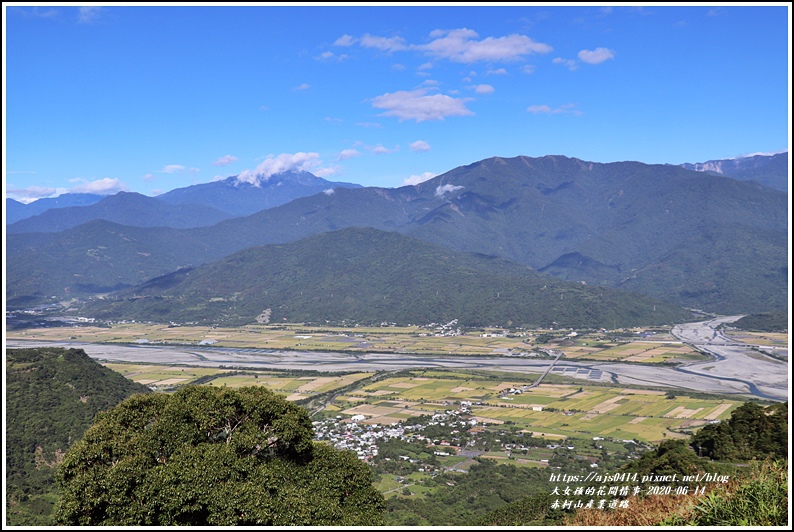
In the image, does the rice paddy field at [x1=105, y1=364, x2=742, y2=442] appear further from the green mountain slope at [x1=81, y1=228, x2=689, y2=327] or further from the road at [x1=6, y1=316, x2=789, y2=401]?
the green mountain slope at [x1=81, y1=228, x2=689, y2=327]

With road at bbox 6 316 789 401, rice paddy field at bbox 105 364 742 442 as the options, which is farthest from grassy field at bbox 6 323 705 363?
rice paddy field at bbox 105 364 742 442

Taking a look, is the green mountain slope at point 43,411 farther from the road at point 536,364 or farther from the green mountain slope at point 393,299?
the green mountain slope at point 393,299

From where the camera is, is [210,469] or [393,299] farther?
[393,299]

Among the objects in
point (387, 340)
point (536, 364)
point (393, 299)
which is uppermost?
point (393, 299)

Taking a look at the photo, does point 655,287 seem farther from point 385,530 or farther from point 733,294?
point 385,530

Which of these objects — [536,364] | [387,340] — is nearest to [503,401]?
[536,364]

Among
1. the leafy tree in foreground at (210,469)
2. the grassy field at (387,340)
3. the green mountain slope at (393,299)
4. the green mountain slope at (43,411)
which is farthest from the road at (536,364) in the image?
the leafy tree in foreground at (210,469)

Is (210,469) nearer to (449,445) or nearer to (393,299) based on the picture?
(449,445)
